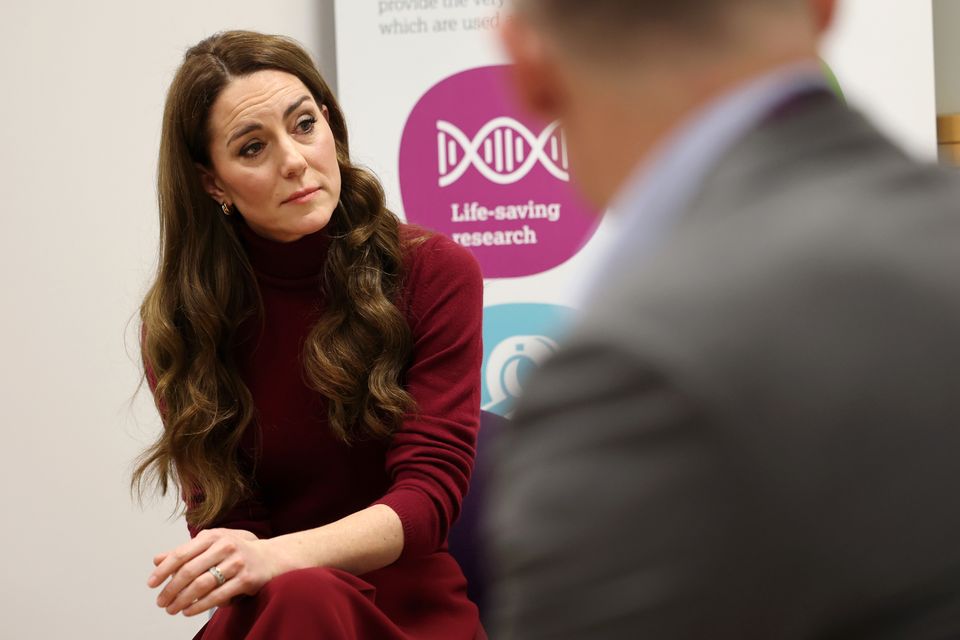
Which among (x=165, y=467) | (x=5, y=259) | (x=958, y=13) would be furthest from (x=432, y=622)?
(x=958, y=13)

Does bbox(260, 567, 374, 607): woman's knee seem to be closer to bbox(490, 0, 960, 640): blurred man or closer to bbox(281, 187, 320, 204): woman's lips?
bbox(281, 187, 320, 204): woman's lips

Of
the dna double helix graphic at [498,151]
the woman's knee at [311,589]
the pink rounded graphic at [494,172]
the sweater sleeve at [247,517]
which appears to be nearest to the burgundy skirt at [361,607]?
the woman's knee at [311,589]

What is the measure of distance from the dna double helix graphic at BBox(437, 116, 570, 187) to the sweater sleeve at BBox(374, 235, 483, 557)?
1.05 m

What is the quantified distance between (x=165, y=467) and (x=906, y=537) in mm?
1603

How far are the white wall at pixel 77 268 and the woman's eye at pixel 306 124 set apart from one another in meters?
1.29

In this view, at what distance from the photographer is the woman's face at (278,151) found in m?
1.92

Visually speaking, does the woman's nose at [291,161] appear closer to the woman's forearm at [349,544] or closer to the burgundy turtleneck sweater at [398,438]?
the burgundy turtleneck sweater at [398,438]

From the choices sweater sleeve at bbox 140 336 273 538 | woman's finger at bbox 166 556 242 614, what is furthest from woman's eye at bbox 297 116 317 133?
woman's finger at bbox 166 556 242 614

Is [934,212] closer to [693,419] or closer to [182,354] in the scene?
[693,419]

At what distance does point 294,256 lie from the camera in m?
1.99

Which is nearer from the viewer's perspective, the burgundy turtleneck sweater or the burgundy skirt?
the burgundy skirt

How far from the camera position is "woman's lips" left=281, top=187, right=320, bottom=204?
193 centimetres

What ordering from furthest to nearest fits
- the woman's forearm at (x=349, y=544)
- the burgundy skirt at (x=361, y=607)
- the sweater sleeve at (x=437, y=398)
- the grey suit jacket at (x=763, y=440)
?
the sweater sleeve at (x=437, y=398) → the woman's forearm at (x=349, y=544) → the burgundy skirt at (x=361, y=607) → the grey suit jacket at (x=763, y=440)

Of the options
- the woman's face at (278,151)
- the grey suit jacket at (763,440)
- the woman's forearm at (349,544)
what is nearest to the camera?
the grey suit jacket at (763,440)
